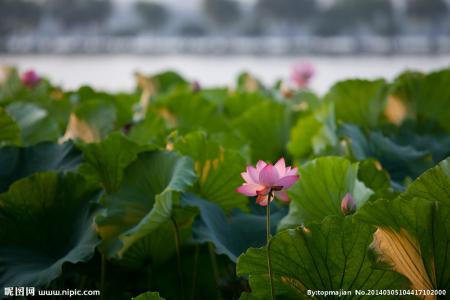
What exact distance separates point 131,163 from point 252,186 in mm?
213

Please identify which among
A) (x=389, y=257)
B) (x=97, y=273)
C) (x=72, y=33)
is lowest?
(x=72, y=33)

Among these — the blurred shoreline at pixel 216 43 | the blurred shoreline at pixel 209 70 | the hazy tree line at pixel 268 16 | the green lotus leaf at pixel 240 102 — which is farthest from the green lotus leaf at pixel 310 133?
the hazy tree line at pixel 268 16

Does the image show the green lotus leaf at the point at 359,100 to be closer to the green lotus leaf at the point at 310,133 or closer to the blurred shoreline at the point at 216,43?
the green lotus leaf at the point at 310,133

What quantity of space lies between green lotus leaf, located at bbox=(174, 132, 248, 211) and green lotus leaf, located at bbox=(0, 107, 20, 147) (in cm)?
22

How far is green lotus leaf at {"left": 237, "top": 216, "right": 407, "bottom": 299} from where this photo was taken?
22.7 inches

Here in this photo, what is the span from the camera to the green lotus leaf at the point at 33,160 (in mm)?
824

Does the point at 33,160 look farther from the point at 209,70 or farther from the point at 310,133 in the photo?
the point at 209,70

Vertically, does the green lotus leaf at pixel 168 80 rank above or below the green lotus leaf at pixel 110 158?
below

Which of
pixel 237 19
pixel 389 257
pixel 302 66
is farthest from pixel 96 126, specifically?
pixel 237 19

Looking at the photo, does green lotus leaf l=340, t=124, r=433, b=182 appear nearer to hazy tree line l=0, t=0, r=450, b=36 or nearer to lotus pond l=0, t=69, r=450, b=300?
lotus pond l=0, t=69, r=450, b=300

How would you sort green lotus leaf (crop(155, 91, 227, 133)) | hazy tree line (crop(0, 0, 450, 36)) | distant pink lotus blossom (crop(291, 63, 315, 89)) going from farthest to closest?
hazy tree line (crop(0, 0, 450, 36))
distant pink lotus blossom (crop(291, 63, 315, 89))
green lotus leaf (crop(155, 91, 227, 133))

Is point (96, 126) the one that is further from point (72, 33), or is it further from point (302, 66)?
point (72, 33)

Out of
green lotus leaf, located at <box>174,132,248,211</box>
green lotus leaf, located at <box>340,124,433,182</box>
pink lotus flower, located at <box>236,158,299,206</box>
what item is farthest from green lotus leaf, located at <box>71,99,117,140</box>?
pink lotus flower, located at <box>236,158,299,206</box>

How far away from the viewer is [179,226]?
2.43 feet
